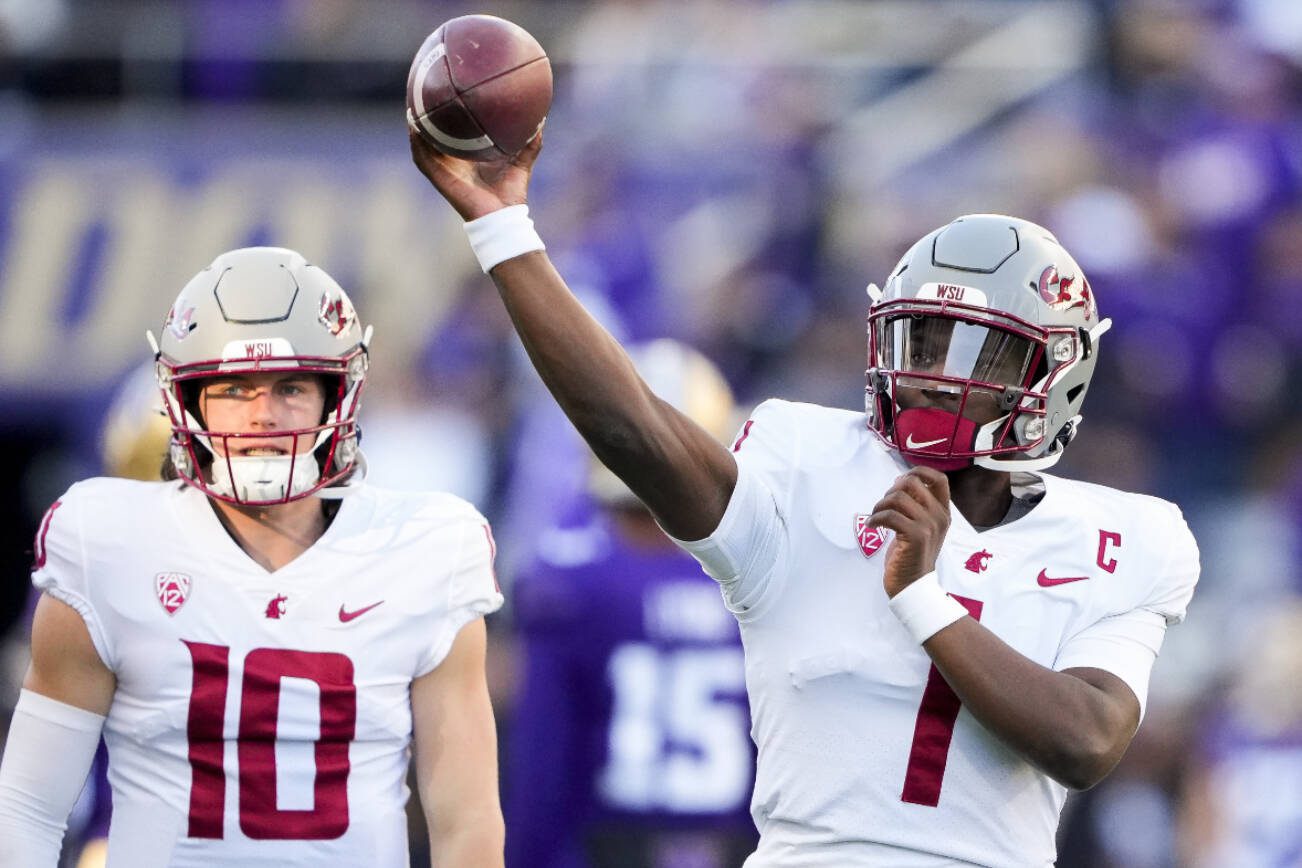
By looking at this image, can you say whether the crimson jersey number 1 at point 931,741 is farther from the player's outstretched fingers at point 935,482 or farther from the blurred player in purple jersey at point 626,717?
the blurred player in purple jersey at point 626,717

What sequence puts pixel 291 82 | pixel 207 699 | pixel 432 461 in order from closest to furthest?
pixel 207 699 → pixel 432 461 → pixel 291 82

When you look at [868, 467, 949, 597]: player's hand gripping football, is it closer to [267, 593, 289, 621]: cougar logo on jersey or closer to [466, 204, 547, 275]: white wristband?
[466, 204, 547, 275]: white wristband

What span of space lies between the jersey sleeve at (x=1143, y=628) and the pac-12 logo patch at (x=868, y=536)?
317 mm

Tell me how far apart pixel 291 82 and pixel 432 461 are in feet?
5.69

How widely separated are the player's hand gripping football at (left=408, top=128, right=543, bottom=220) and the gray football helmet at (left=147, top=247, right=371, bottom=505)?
2.33 ft

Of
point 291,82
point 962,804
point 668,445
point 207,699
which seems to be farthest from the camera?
point 291,82

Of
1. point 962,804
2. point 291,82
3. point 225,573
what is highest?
point 291,82

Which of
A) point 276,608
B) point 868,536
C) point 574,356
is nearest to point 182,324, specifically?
point 276,608

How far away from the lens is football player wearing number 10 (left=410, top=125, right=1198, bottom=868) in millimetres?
2805

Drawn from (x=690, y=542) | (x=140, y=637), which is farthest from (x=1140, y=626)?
(x=140, y=637)

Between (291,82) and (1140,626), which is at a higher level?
(291,82)

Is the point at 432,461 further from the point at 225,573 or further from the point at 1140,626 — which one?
the point at 1140,626

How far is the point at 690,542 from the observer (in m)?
2.89

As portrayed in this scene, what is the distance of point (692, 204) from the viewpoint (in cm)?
804
